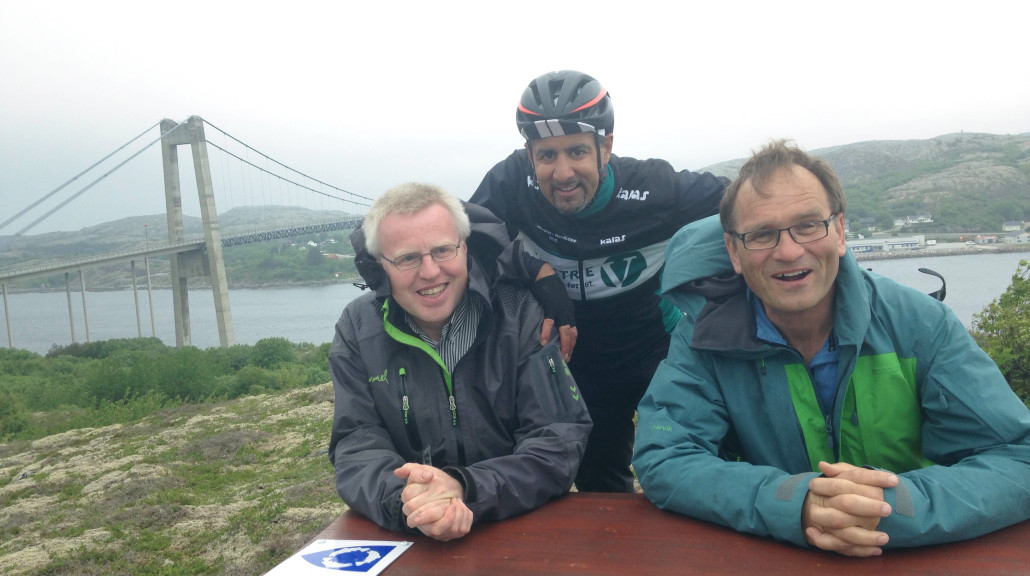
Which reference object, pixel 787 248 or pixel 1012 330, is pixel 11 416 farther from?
pixel 1012 330

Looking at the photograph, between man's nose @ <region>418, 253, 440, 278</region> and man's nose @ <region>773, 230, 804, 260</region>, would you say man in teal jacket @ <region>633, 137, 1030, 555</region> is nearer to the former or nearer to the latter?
man's nose @ <region>773, 230, 804, 260</region>

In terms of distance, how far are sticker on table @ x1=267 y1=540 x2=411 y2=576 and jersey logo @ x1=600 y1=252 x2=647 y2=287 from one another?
1964 mm

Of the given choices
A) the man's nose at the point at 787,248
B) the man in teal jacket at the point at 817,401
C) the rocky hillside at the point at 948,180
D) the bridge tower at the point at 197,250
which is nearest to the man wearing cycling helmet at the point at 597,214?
the man in teal jacket at the point at 817,401

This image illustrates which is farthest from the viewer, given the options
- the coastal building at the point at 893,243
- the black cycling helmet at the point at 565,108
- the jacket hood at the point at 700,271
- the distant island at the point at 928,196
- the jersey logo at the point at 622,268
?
the distant island at the point at 928,196

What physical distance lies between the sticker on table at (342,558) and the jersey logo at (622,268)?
1.96 m

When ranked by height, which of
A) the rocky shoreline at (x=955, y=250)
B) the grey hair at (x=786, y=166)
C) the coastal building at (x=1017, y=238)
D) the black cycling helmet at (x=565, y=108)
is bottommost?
the rocky shoreline at (x=955, y=250)

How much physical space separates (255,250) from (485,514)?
37.2 metres

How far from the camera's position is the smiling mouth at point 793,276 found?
2158 millimetres

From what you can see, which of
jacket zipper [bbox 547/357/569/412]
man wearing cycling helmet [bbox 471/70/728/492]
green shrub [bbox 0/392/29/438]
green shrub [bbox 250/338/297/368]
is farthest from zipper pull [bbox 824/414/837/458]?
green shrub [bbox 250/338/297/368]

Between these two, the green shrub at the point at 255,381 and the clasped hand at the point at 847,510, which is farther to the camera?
the green shrub at the point at 255,381

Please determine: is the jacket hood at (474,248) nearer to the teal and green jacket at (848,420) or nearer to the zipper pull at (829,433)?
the teal and green jacket at (848,420)

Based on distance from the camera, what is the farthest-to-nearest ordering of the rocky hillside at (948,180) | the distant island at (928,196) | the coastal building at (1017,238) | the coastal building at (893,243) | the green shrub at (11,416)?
the green shrub at (11,416) < the rocky hillside at (948,180) < the coastal building at (1017,238) < the distant island at (928,196) < the coastal building at (893,243)

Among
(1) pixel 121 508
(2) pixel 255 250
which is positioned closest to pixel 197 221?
(2) pixel 255 250

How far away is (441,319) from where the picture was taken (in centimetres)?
269
